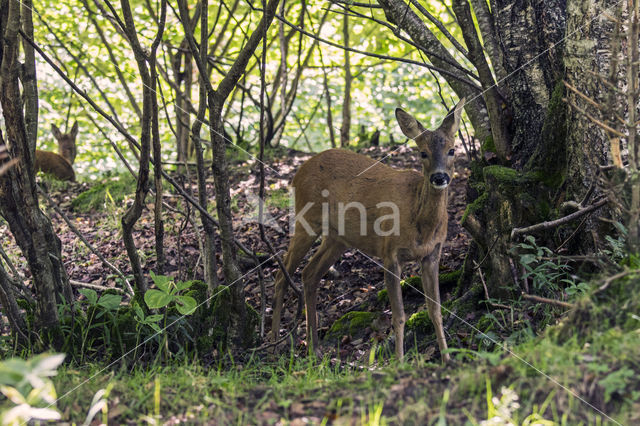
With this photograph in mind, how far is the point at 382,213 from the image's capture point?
4953 mm

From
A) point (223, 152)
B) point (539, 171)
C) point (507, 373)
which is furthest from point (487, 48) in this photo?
point (507, 373)

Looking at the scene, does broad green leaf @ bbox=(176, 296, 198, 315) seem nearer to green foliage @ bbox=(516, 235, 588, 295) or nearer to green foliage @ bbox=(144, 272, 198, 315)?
green foliage @ bbox=(144, 272, 198, 315)

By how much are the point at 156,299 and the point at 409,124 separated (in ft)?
6.89

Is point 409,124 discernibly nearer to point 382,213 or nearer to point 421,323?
point 382,213

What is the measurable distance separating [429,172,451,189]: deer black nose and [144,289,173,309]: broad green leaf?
1.79 meters

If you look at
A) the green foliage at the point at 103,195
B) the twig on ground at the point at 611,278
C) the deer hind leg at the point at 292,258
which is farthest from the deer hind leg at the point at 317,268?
the green foliage at the point at 103,195

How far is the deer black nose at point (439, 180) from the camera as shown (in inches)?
172

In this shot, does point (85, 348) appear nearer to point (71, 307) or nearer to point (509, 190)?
point (71, 307)

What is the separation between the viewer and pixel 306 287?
5477 millimetres

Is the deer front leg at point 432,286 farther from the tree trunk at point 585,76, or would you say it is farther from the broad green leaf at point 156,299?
the broad green leaf at point 156,299

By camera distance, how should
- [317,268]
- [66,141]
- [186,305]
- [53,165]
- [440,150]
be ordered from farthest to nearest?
[66,141] → [53,165] → [317,268] → [440,150] → [186,305]

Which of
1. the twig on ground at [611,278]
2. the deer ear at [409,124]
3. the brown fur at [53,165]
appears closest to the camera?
the twig on ground at [611,278]

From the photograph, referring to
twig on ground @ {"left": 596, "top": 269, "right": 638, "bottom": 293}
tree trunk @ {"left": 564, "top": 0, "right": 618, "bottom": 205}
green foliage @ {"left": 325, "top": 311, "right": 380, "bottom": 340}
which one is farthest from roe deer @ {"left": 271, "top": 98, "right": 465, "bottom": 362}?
twig on ground @ {"left": 596, "top": 269, "right": 638, "bottom": 293}

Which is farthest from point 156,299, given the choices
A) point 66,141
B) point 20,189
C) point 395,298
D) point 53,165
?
point 66,141
